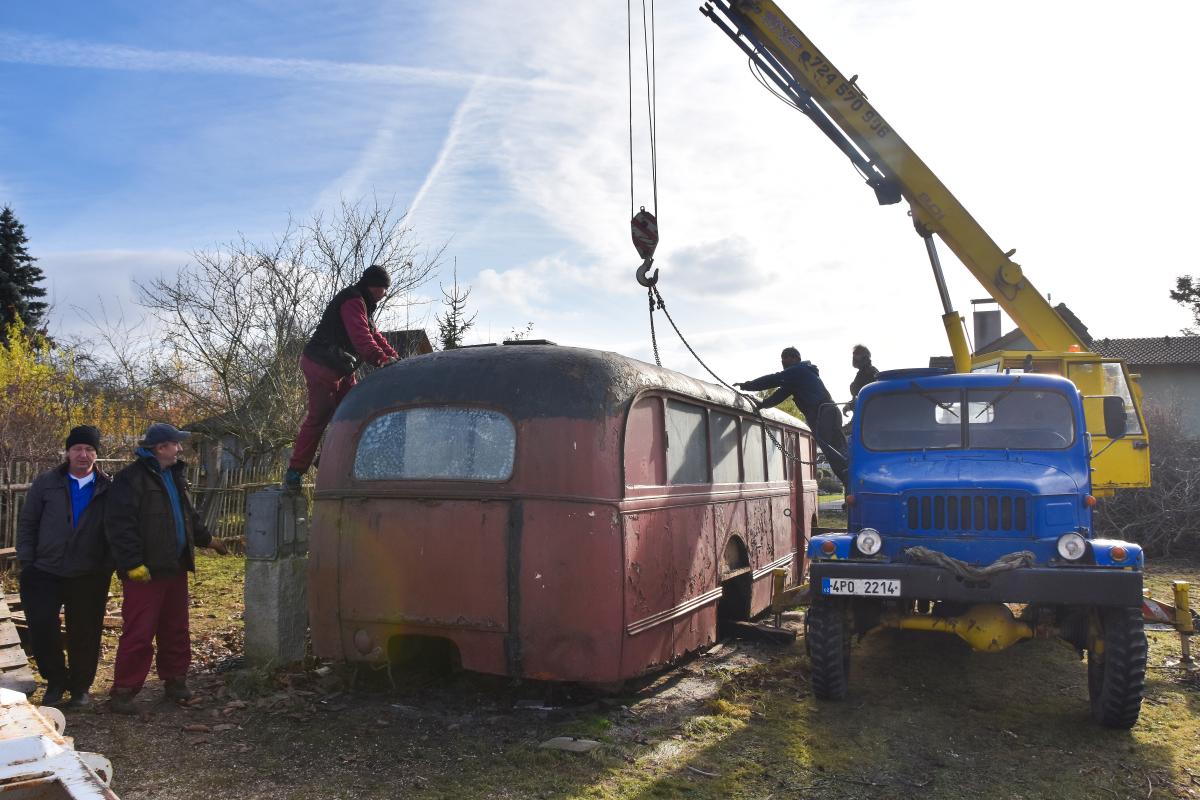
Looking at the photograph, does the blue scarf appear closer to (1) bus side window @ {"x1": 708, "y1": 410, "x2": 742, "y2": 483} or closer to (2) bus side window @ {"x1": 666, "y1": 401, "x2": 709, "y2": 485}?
(2) bus side window @ {"x1": 666, "y1": 401, "x2": 709, "y2": 485}

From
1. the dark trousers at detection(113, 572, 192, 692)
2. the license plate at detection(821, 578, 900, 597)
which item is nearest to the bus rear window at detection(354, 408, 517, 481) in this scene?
the dark trousers at detection(113, 572, 192, 692)

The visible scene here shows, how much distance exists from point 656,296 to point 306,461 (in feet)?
12.7

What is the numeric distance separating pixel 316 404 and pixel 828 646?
425 centimetres

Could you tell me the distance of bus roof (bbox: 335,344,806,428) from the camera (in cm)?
586

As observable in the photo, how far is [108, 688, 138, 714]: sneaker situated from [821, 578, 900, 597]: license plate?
4.62 meters

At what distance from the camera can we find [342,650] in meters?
6.04

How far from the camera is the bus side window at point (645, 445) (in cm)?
607

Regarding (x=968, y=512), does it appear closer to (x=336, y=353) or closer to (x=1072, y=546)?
(x=1072, y=546)

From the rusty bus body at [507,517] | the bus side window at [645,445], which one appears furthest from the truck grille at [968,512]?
the bus side window at [645,445]

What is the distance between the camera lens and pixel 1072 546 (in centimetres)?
616

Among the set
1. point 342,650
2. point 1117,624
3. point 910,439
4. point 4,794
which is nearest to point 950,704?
point 1117,624

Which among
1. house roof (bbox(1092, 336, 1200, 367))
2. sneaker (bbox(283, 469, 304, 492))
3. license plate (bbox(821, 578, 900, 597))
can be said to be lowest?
license plate (bbox(821, 578, 900, 597))

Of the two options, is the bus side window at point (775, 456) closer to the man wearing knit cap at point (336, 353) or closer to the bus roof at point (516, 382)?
the bus roof at point (516, 382)

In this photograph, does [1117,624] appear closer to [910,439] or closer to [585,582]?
[910,439]
